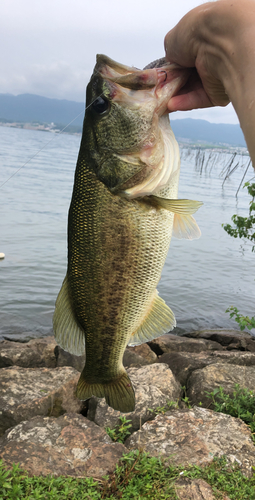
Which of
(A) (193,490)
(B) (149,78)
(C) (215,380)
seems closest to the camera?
(B) (149,78)

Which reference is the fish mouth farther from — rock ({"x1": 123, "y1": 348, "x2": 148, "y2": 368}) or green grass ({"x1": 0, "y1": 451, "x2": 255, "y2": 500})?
rock ({"x1": 123, "y1": 348, "x2": 148, "y2": 368})

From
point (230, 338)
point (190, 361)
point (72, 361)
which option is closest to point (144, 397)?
point (190, 361)

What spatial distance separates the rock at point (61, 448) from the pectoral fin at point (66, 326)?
4.88 ft

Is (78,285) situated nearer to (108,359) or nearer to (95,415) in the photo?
(108,359)

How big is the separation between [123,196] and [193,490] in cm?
249

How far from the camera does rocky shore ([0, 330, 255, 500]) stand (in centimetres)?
334

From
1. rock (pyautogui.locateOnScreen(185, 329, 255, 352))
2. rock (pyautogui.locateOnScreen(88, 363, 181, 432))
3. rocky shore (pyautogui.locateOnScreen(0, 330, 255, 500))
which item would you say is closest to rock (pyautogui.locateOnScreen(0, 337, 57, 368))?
rocky shore (pyautogui.locateOnScreen(0, 330, 255, 500))

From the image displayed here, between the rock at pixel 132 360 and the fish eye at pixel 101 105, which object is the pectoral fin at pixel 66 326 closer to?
the fish eye at pixel 101 105

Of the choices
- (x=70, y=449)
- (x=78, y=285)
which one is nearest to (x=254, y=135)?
(x=78, y=285)

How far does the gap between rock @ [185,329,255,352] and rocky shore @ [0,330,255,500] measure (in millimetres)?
2668

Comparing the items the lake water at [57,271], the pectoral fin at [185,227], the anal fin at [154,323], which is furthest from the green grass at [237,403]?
the lake water at [57,271]

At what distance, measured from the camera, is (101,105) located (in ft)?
6.77

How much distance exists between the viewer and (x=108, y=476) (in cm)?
315

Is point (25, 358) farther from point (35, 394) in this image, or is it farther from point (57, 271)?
point (57, 271)
